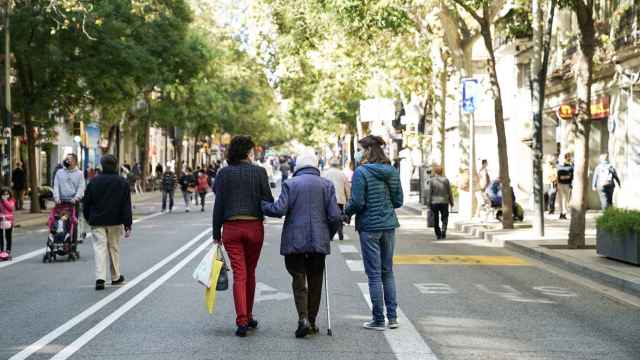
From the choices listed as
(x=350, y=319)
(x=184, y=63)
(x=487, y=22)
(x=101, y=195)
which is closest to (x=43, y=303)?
(x=101, y=195)

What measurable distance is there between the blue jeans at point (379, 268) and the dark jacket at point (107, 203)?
4.80 meters

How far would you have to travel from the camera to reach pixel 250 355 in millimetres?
8469

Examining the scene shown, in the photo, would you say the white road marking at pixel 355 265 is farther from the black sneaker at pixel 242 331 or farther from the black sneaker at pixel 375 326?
the black sneaker at pixel 242 331

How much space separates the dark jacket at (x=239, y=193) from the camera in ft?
31.5

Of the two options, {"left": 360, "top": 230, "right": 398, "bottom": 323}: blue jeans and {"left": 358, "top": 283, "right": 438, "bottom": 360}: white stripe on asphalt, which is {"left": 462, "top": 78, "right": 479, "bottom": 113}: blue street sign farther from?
{"left": 360, "top": 230, "right": 398, "bottom": 323}: blue jeans

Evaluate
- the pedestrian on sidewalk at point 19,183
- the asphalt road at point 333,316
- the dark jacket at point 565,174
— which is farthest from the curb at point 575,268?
the pedestrian on sidewalk at point 19,183

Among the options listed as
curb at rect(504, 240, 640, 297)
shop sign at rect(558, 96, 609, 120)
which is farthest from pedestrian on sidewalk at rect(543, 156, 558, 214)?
curb at rect(504, 240, 640, 297)

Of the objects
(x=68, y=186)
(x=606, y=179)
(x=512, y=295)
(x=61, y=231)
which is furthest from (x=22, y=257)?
(x=606, y=179)

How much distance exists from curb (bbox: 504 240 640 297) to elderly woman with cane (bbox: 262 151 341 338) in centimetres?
531

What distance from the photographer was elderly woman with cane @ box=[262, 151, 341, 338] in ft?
30.8

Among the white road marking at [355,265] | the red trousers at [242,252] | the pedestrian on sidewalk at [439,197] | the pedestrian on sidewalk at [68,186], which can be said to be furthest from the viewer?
the pedestrian on sidewalk at [439,197]

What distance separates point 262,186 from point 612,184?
69.9 ft

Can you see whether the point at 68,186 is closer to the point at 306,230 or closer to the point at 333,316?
the point at 333,316

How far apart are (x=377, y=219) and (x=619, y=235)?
7.43 meters
